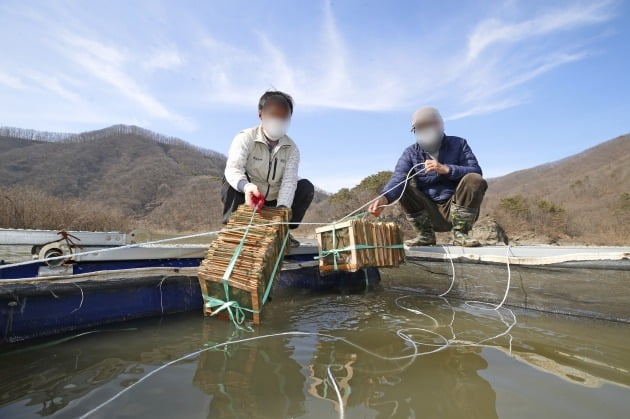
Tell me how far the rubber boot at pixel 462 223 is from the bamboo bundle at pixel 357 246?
38.8 inches

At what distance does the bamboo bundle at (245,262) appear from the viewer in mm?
2291

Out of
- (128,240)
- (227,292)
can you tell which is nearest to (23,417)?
(227,292)

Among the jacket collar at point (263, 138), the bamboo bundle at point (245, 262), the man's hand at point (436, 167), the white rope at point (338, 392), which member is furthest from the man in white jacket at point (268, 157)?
the white rope at point (338, 392)

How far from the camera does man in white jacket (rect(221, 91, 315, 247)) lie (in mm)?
3174

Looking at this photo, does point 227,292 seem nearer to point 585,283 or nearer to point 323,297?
point 323,297

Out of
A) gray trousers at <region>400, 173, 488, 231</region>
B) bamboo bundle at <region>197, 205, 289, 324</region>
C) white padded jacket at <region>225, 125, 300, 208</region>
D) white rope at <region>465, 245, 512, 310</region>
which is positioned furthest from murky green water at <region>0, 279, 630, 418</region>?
gray trousers at <region>400, 173, 488, 231</region>

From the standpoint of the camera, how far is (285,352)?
80.9 inches

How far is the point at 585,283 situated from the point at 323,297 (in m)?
2.38

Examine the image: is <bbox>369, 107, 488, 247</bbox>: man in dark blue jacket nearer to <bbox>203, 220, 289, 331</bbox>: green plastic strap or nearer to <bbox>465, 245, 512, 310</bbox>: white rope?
<bbox>465, 245, 512, 310</bbox>: white rope

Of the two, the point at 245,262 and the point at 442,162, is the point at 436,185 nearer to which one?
the point at 442,162

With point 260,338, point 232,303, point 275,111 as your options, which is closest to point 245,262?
point 232,303

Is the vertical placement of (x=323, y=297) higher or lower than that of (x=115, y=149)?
lower

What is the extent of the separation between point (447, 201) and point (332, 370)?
9.61 ft

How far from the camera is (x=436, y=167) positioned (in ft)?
11.8
